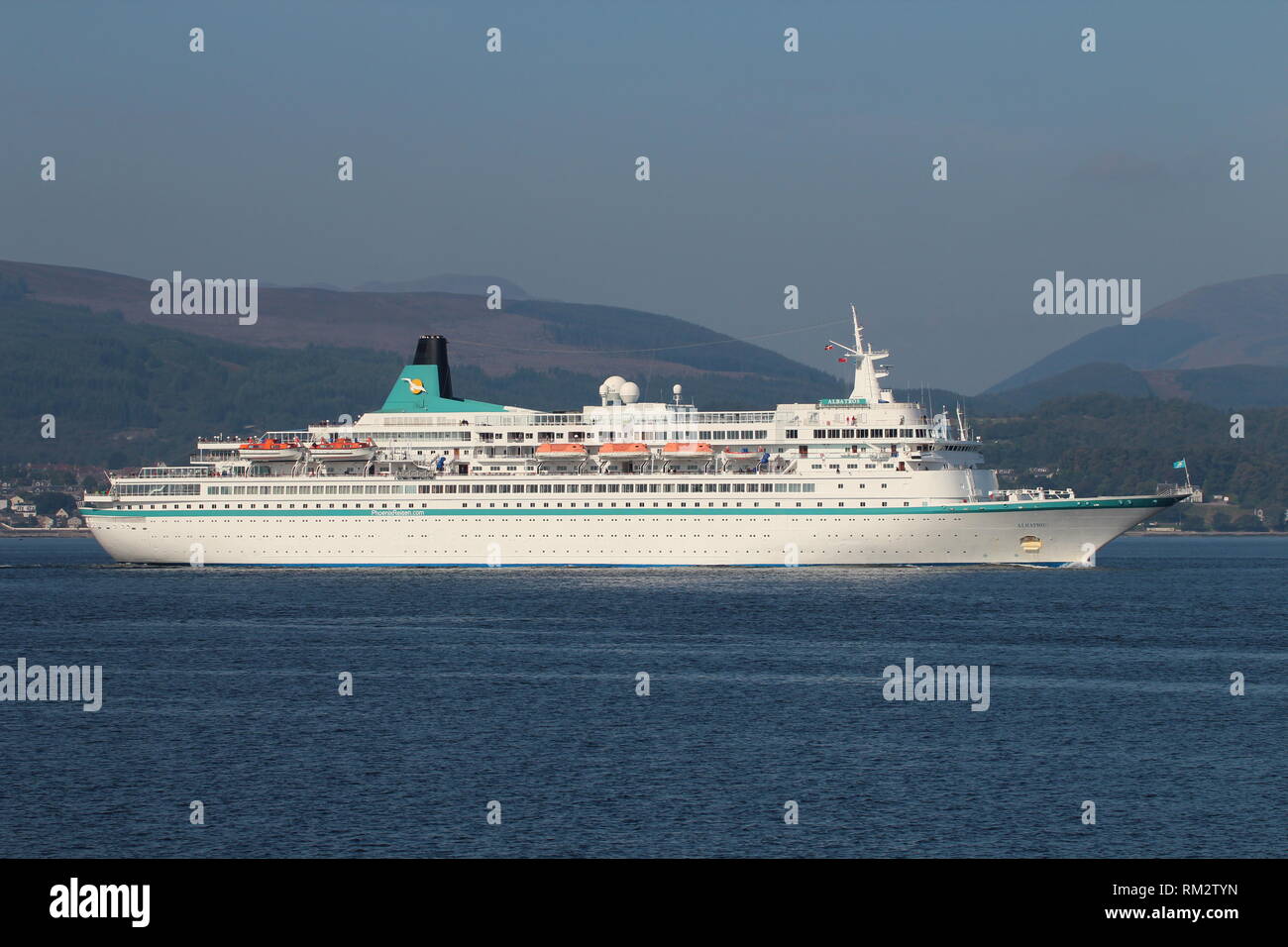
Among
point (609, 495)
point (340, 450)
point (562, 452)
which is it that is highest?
point (340, 450)

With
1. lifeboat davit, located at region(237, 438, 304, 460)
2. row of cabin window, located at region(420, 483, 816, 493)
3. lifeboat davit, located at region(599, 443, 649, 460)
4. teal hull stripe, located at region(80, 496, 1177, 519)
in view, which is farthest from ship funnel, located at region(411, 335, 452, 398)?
lifeboat davit, located at region(599, 443, 649, 460)

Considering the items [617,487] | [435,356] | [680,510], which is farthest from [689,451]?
[435,356]

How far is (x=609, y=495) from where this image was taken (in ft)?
276

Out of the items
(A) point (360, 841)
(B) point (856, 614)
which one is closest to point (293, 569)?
(B) point (856, 614)

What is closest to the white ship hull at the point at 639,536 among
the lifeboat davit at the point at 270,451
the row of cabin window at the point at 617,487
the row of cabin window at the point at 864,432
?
the row of cabin window at the point at 617,487

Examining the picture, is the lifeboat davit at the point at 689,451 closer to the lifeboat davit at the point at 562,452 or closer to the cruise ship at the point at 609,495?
the cruise ship at the point at 609,495

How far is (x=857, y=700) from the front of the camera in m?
41.1

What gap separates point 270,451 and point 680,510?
82.0 ft

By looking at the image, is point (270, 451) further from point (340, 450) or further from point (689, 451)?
point (689, 451)

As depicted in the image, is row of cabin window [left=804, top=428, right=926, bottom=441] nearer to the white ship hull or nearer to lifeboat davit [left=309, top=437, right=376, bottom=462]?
the white ship hull

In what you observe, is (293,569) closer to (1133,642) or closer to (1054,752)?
(1133,642)

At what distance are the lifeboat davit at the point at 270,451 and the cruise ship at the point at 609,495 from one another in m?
0.09

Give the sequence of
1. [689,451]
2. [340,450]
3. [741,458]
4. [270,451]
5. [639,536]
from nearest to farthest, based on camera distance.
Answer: [639,536], [689,451], [741,458], [340,450], [270,451]

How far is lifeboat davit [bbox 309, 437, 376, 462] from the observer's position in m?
90.3
